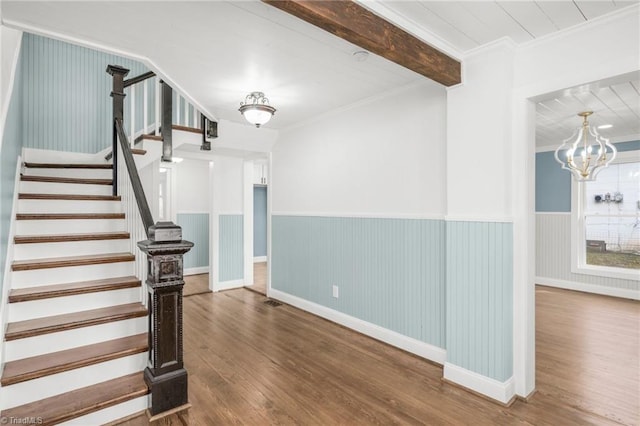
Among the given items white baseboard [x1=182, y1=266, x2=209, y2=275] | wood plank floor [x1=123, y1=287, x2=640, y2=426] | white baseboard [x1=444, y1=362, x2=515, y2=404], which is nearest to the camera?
Result: wood plank floor [x1=123, y1=287, x2=640, y2=426]

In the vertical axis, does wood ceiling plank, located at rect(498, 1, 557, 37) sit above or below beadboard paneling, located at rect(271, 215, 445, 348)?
Result: above

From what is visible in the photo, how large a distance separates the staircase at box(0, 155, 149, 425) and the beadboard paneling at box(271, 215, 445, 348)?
83.3 inches

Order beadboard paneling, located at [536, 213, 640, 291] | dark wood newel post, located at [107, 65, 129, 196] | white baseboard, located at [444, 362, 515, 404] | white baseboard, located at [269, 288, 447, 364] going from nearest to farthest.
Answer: white baseboard, located at [444, 362, 515, 404] → white baseboard, located at [269, 288, 447, 364] → dark wood newel post, located at [107, 65, 129, 196] → beadboard paneling, located at [536, 213, 640, 291]

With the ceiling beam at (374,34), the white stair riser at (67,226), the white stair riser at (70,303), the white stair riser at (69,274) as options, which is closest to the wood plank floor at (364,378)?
the white stair riser at (70,303)

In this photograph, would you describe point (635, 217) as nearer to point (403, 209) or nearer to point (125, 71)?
point (403, 209)

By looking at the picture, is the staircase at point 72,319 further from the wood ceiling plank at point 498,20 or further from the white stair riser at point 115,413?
the wood ceiling plank at point 498,20

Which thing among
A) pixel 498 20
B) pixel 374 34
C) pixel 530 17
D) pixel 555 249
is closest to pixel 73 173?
pixel 374 34

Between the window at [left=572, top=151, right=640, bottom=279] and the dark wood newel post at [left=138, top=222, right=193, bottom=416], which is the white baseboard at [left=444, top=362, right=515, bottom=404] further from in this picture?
the window at [left=572, top=151, right=640, bottom=279]

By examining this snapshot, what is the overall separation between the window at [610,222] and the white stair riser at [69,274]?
6.57 m

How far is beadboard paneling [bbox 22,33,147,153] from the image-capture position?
14.1 feet

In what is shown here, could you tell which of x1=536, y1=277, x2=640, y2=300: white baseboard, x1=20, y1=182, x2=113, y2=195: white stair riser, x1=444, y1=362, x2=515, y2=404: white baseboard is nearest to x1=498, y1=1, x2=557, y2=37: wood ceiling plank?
x1=444, y1=362, x2=515, y2=404: white baseboard

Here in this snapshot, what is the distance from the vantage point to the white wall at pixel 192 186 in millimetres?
6699

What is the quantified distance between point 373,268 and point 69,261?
8.88 ft

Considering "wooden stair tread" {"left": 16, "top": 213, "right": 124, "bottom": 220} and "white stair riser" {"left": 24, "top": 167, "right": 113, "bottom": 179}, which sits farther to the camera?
"white stair riser" {"left": 24, "top": 167, "right": 113, "bottom": 179}
